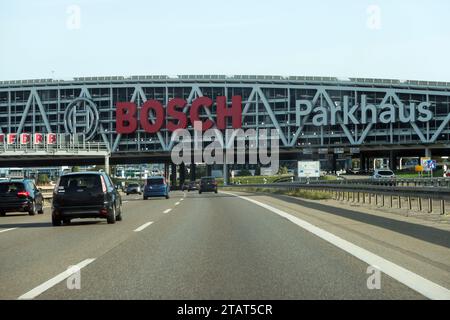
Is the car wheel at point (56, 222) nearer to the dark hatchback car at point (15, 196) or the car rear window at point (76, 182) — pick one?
the car rear window at point (76, 182)

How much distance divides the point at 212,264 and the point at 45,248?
432cm

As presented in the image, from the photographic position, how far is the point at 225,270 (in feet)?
28.3

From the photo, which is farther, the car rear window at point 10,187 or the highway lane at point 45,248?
Answer: the car rear window at point 10,187

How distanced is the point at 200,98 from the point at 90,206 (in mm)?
90666

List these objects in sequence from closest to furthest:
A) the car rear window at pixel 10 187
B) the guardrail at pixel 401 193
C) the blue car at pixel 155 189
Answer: the guardrail at pixel 401 193
the car rear window at pixel 10 187
the blue car at pixel 155 189

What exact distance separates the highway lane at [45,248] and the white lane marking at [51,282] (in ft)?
0.37

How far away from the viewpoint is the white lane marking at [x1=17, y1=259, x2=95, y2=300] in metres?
6.93

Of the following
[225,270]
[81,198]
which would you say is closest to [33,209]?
[81,198]

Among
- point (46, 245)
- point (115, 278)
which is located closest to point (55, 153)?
point (46, 245)

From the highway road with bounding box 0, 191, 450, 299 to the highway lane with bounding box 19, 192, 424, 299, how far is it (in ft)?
0.04

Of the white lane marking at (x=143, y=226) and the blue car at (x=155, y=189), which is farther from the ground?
the blue car at (x=155, y=189)

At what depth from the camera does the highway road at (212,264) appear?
7.04 meters

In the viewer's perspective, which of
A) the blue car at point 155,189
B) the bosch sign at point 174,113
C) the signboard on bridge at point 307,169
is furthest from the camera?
the bosch sign at point 174,113

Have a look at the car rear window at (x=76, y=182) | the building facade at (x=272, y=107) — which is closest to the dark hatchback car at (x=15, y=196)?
the car rear window at (x=76, y=182)
